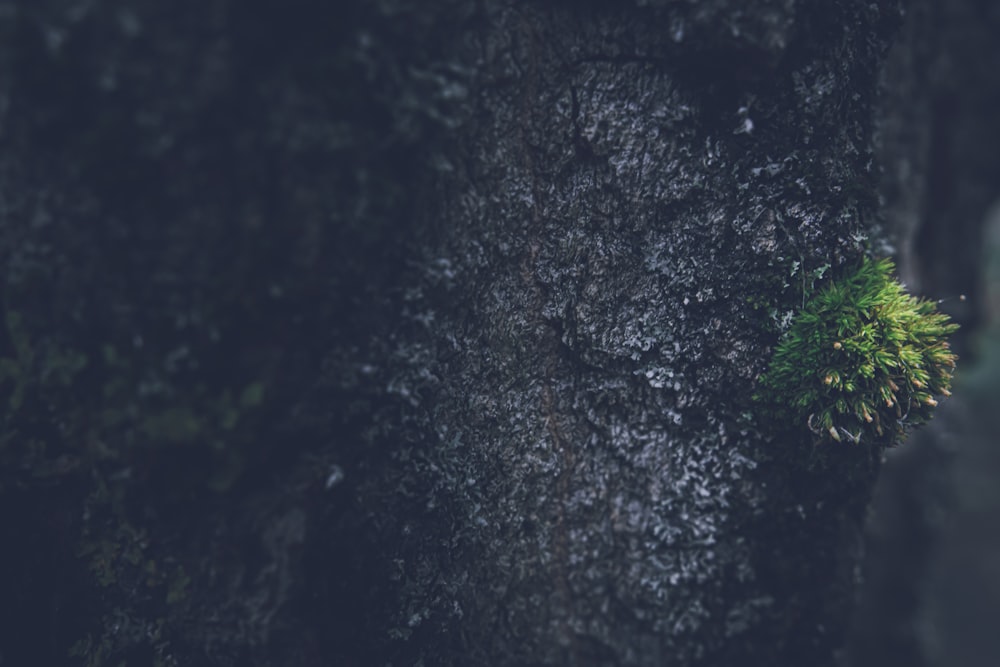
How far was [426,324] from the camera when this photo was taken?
298cm

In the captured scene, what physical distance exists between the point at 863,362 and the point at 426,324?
222 cm

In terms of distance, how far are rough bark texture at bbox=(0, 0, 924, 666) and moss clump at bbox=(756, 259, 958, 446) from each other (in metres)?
0.15

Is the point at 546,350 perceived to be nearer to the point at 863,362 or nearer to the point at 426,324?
the point at 426,324

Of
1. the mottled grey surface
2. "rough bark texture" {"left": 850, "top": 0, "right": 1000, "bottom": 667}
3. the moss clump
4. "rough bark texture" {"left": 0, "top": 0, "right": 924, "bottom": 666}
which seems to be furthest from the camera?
"rough bark texture" {"left": 850, "top": 0, "right": 1000, "bottom": 667}

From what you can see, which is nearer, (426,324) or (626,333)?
(426,324)

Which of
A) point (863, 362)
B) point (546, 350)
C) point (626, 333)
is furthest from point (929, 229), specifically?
point (546, 350)

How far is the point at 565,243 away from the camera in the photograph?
3252 millimetres

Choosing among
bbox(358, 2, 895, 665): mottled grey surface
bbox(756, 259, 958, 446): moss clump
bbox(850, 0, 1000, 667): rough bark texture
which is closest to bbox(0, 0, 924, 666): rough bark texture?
bbox(358, 2, 895, 665): mottled grey surface

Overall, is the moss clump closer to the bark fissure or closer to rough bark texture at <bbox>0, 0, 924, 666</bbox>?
rough bark texture at <bbox>0, 0, 924, 666</bbox>

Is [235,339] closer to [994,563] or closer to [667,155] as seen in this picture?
[667,155]

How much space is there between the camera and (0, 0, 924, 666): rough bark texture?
2.41 meters

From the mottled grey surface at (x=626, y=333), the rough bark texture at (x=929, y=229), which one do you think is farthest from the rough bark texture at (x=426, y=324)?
the rough bark texture at (x=929, y=229)

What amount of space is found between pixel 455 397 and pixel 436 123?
4.68 ft

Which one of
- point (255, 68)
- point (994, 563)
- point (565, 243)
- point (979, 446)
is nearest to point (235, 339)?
point (255, 68)
